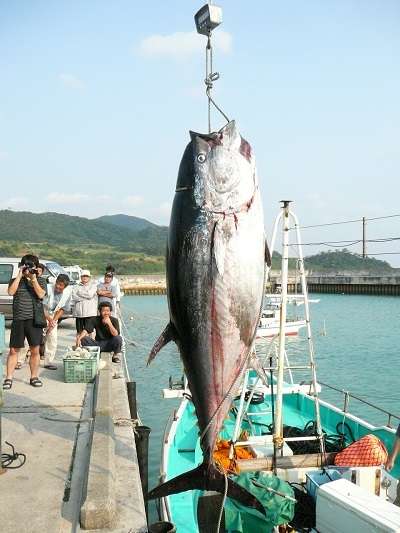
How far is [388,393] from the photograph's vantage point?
18.6 meters

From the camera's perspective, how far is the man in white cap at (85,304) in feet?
35.3

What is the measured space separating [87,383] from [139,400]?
26.9 ft

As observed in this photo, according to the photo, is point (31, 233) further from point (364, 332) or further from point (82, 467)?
point (82, 467)

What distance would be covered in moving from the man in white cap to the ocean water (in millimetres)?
2991

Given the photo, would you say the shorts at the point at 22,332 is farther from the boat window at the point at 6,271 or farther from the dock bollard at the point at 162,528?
the boat window at the point at 6,271

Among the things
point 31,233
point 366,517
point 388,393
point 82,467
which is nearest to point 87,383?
point 82,467

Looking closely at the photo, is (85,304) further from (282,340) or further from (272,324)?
(272,324)

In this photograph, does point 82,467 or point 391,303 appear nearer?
point 82,467

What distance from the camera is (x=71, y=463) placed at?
206 inches

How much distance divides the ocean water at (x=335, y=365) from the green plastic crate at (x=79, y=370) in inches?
106

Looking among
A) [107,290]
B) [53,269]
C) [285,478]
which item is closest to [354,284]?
[53,269]

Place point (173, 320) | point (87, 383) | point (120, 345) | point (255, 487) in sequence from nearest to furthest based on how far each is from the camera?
point (173, 320)
point (255, 487)
point (87, 383)
point (120, 345)

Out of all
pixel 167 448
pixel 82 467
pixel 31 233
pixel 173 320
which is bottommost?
pixel 167 448

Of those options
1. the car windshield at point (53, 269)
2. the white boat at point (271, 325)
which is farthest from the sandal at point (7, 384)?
the white boat at point (271, 325)
